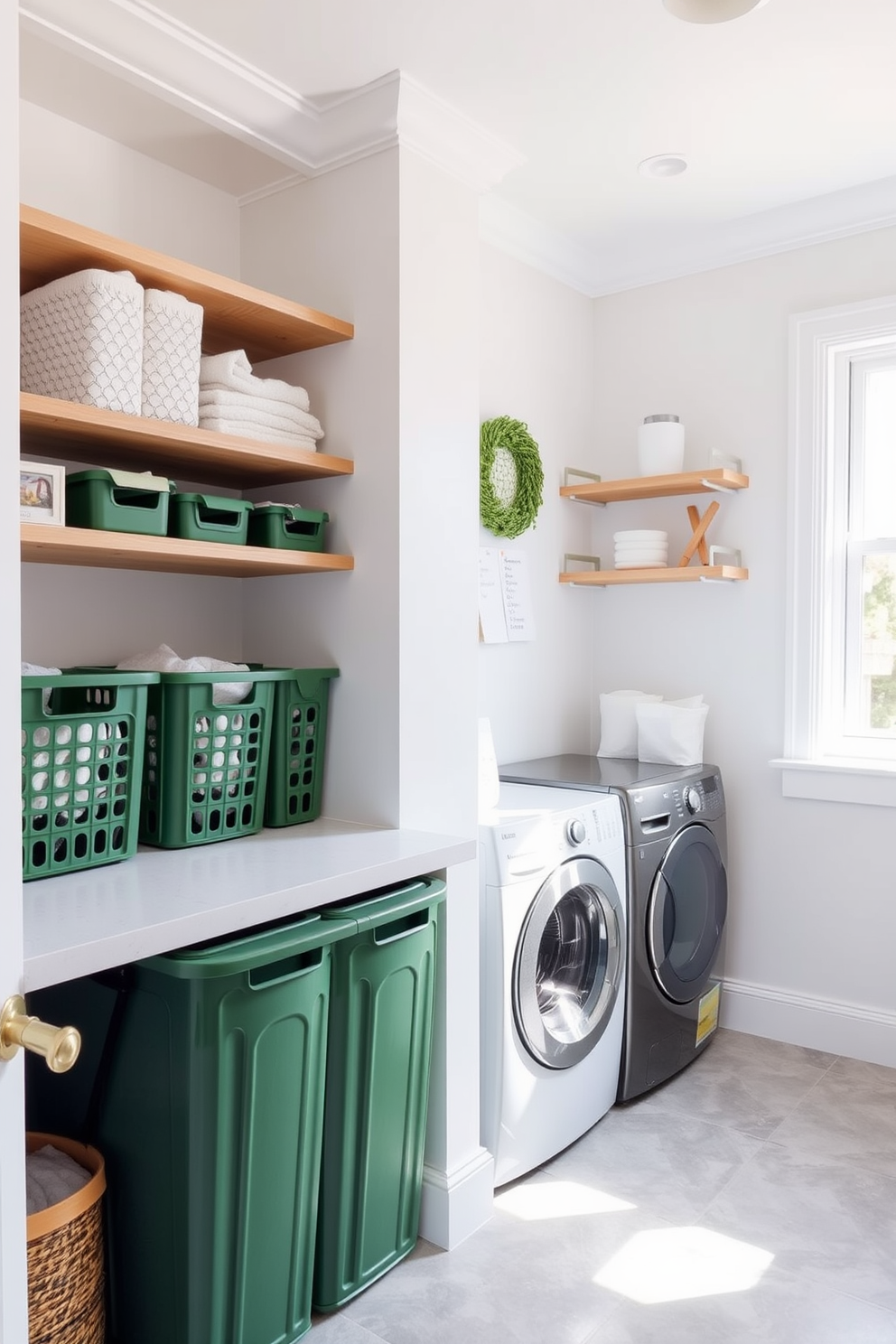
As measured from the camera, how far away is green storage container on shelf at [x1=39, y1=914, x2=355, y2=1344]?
60.7 inches

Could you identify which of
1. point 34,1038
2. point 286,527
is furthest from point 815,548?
point 34,1038

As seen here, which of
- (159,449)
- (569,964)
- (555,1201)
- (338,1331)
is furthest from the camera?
(569,964)

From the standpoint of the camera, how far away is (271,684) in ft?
6.96

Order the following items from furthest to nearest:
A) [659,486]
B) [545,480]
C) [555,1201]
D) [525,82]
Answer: [545,480], [659,486], [555,1201], [525,82]

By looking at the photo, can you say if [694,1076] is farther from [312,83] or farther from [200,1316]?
[312,83]

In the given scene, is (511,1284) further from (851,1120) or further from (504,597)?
(504,597)

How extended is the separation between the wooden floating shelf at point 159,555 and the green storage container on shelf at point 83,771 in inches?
8.8

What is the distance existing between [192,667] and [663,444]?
5.90 ft

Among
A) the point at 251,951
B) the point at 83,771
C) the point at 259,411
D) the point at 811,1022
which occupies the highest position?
the point at 259,411

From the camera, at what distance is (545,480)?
10.7 feet

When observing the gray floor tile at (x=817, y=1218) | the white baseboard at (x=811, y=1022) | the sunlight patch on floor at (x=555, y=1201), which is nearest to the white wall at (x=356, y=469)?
the sunlight patch on floor at (x=555, y=1201)

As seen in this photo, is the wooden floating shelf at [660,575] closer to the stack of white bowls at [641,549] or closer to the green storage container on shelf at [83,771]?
the stack of white bowls at [641,549]

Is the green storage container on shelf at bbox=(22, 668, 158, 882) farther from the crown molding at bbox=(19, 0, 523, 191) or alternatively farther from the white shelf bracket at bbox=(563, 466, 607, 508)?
the white shelf bracket at bbox=(563, 466, 607, 508)

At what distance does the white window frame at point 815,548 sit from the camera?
3.04 meters
